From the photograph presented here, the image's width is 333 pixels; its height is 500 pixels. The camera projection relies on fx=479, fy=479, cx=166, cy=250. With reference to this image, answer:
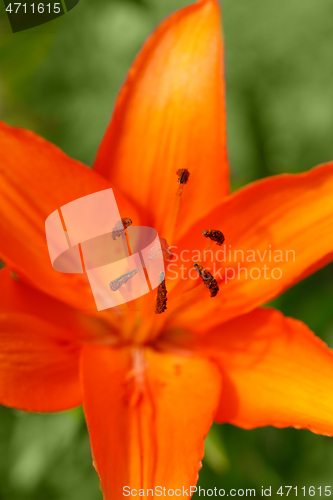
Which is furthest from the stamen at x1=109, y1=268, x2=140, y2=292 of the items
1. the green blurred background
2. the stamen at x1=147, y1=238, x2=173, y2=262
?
the green blurred background

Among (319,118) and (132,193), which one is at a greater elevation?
(132,193)

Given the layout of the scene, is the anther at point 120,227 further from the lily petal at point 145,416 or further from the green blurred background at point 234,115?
the green blurred background at point 234,115

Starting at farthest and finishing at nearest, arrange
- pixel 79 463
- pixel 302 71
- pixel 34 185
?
pixel 302 71, pixel 79 463, pixel 34 185

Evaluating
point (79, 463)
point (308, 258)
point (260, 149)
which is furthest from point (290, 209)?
point (79, 463)

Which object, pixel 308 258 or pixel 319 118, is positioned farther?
pixel 319 118

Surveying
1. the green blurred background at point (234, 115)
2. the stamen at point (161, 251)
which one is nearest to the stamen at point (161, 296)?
the stamen at point (161, 251)

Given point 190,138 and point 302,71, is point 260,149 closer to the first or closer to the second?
point 302,71

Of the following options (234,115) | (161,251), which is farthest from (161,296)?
(234,115)
